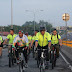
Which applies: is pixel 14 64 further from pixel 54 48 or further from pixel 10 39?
pixel 54 48

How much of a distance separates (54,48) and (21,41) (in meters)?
2.81

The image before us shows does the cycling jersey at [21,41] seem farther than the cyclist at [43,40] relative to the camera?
Yes

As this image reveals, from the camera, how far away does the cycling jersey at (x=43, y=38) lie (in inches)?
392

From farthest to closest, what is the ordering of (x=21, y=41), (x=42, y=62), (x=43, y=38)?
(x=21, y=41) → (x=43, y=38) → (x=42, y=62)

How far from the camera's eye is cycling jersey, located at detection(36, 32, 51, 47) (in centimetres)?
997

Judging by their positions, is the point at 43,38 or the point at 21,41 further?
the point at 21,41

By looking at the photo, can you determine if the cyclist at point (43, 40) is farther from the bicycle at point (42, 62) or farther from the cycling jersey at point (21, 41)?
the cycling jersey at point (21, 41)

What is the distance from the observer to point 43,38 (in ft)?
33.0

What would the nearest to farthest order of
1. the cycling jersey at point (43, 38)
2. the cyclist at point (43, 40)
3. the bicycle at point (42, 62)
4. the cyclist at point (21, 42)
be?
the bicycle at point (42, 62), the cyclist at point (43, 40), the cycling jersey at point (43, 38), the cyclist at point (21, 42)

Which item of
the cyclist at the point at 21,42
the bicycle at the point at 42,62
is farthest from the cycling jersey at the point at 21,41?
the bicycle at the point at 42,62

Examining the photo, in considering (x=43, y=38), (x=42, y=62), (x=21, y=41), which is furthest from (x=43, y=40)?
(x=42, y=62)

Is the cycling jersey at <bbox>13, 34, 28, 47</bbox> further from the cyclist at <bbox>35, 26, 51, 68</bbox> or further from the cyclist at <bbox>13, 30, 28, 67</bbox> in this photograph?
the cyclist at <bbox>35, 26, 51, 68</bbox>

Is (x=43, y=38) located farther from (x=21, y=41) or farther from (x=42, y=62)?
(x=42, y=62)

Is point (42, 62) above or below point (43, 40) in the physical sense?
below
